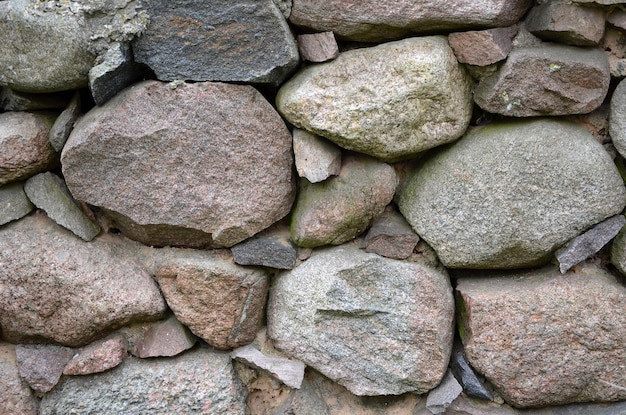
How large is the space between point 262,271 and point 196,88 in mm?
515

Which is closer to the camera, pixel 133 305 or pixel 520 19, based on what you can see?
pixel 520 19

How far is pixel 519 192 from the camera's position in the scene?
53.2 inches

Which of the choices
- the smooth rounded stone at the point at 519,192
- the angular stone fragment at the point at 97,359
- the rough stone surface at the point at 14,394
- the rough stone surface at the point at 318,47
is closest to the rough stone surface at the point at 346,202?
the smooth rounded stone at the point at 519,192

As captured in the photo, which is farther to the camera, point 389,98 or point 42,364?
point 42,364

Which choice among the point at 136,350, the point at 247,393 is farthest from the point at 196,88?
the point at 247,393

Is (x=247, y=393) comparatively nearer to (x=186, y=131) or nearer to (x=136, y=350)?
(x=136, y=350)

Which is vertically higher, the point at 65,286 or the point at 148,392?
the point at 65,286

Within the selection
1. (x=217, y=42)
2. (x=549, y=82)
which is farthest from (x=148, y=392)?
(x=549, y=82)

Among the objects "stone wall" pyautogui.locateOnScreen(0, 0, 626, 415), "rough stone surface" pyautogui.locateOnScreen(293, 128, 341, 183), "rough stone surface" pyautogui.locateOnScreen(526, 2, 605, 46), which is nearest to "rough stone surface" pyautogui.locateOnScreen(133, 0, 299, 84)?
"stone wall" pyautogui.locateOnScreen(0, 0, 626, 415)

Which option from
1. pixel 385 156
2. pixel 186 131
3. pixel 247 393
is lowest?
pixel 247 393

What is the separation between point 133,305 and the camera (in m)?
1.47

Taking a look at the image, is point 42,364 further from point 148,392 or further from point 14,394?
point 148,392

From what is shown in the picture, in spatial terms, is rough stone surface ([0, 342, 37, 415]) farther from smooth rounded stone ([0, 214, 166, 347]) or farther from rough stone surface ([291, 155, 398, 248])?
rough stone surface ([291, 155, 398, 248])

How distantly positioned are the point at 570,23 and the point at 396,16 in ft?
1.29
